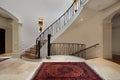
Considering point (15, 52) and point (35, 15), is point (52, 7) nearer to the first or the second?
point (35, 15)

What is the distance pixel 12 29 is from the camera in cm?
841

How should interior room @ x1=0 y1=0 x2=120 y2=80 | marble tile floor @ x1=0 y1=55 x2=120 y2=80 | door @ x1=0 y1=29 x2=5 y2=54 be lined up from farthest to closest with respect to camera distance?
door @ x1=0 y1=29 x2=5 y2=54, interior room @ x1=0 y1=0 x2=120 y2=80, marble tile floor @ x1=0 y1=55 x2=120 y2=80

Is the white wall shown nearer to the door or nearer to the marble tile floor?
the door

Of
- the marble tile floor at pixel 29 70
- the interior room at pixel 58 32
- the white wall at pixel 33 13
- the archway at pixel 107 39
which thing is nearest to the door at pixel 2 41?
the interior room at pixel 58 32

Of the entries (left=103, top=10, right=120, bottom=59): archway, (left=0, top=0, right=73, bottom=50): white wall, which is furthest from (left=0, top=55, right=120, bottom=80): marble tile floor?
(left=0, top=0, right=73, bottom=50): white wall

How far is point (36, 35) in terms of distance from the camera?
8375mm

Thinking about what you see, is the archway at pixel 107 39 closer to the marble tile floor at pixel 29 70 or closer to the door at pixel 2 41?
the marble tile floor at pixel 29 70

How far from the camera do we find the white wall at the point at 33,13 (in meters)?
8.12

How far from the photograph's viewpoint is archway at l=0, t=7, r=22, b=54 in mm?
7676

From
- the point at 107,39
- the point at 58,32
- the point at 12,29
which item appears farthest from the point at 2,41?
the point at 107,39

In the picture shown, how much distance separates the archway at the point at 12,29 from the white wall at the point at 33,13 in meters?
0.43

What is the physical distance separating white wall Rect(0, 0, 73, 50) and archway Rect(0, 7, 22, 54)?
43 centimetres

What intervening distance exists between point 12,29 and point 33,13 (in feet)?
6.57

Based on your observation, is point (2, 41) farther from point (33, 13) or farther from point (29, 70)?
point (29, 70)
